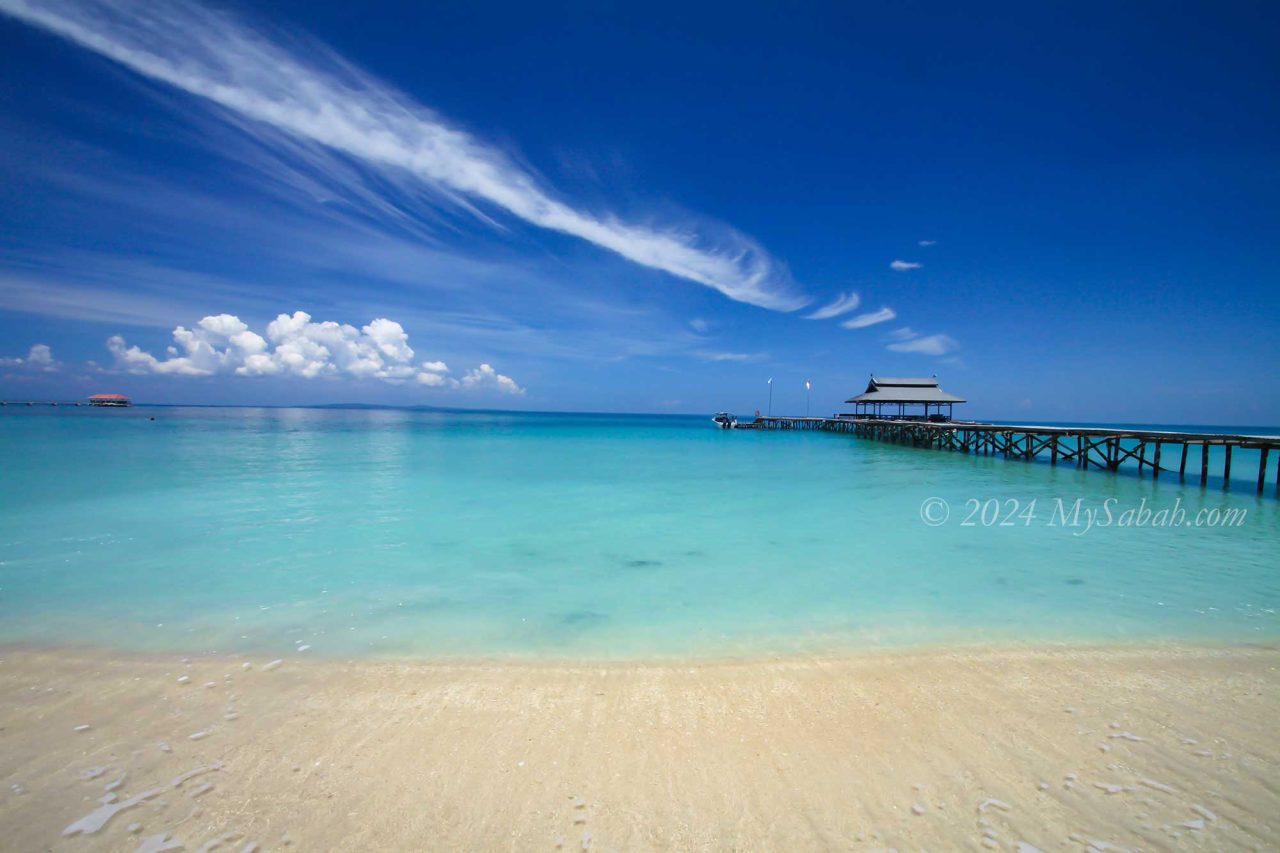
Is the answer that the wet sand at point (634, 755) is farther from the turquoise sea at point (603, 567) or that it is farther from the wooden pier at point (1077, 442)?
the wooden pier at point (1077, 442)

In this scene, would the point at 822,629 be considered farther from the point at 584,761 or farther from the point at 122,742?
the point at 122,742

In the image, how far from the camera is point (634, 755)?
11.3 feet

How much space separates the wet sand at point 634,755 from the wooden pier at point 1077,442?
1858cm

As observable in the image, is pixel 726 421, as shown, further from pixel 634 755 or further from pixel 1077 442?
pixel 634 755

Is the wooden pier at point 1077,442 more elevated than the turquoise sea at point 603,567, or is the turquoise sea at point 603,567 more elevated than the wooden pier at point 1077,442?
the wooden pier at point 1077,442

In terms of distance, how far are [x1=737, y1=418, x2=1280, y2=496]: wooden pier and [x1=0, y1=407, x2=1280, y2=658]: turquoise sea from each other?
2.06 m

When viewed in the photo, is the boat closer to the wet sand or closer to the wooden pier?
the wooden pier

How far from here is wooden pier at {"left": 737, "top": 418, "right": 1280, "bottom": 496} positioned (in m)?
19.3

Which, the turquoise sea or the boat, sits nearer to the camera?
the turquoise sea

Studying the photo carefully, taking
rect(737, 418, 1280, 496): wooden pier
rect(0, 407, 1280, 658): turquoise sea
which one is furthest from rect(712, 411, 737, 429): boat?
rect(0, 407, 1280, 658): turquoise sea

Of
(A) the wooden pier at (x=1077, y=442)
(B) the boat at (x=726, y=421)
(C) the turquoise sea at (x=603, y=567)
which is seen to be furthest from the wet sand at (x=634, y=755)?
(B) the boat at (x=726, y=421)

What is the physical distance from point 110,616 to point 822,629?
310 inches

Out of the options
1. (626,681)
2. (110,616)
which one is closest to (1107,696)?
(626,681)

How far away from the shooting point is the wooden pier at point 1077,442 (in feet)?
63.2
